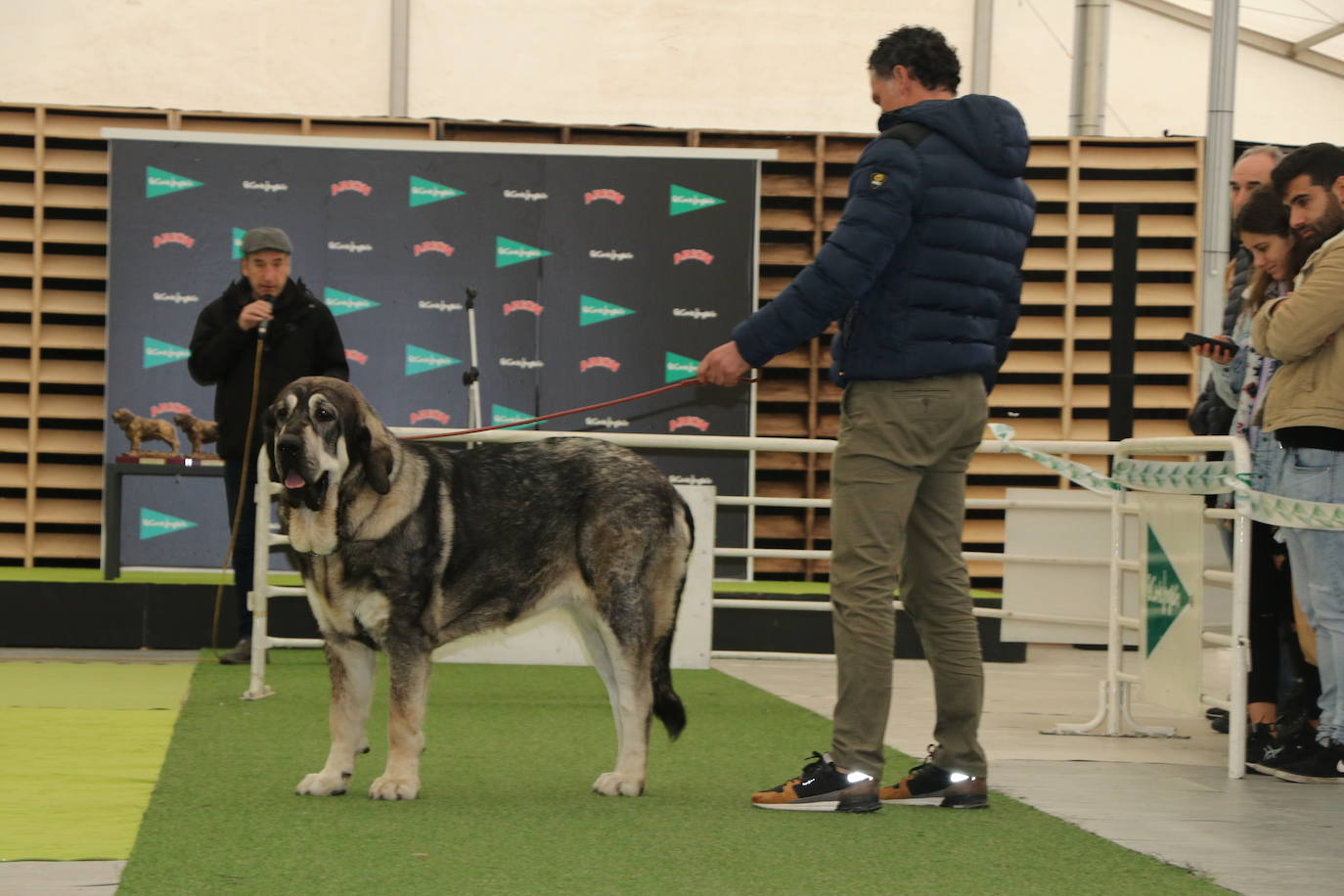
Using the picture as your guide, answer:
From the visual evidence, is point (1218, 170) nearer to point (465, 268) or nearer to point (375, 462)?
point (465, 268)

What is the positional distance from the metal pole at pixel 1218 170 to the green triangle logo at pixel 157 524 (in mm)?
6561

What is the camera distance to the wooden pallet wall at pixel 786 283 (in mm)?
10305

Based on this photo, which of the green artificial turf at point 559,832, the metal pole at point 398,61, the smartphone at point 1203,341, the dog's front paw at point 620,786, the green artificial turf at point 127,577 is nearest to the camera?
the green artificial turf at point 559,832

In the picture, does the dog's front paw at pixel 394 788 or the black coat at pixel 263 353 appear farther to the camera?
the black coat at pixel 263 353

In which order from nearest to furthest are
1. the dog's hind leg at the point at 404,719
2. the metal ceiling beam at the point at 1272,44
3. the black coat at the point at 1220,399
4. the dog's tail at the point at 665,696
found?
the dog's hind leg at the point at 404,719 → the dog's tail at the point at 665,696 → the black coat at the point at 1220,399 → the metal ceiling beam at the point at 1272,44

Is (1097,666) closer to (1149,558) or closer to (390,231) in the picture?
(1149,558)

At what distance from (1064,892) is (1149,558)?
7.83 ft

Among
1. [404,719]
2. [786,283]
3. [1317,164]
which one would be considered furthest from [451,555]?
[786,283]

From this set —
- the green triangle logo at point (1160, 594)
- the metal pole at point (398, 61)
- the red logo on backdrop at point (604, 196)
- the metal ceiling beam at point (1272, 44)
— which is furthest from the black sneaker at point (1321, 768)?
the metal ceiling beam at point (1272, 44)

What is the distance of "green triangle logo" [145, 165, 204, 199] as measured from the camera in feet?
32.1

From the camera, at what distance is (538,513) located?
4.20 metres

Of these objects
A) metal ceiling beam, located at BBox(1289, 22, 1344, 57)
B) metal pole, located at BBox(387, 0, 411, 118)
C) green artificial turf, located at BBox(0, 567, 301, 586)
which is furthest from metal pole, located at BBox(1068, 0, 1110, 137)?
green artificial turf, located at BBox(0, 567, 301, 586)

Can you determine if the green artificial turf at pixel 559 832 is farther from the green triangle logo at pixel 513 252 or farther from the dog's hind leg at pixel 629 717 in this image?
the green triangle logo at pixel 513 252

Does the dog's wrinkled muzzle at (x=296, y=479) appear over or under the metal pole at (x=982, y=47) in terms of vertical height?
under
